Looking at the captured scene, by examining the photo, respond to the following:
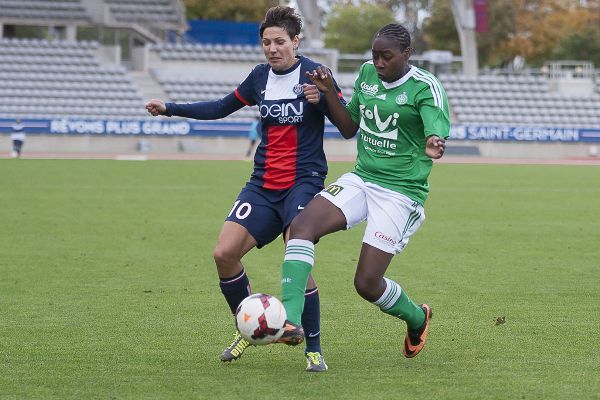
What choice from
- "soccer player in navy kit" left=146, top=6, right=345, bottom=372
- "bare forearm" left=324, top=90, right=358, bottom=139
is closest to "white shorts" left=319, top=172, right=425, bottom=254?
"soccer player in navy kit" left=146, top=6, right=345, bottom=372

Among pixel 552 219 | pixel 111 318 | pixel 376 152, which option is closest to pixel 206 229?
pixel 552 219

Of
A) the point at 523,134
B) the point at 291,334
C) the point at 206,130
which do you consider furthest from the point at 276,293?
the point at 523,134

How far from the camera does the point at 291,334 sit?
237 inches

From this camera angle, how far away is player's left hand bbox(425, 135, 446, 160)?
20.5 feet

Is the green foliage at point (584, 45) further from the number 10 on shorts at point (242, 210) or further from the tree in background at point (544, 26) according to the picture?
the number 10 on shorts at point (242, 210)

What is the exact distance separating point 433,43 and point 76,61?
140 feet

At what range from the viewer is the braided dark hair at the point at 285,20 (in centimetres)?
682

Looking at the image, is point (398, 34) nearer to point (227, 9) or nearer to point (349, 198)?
point (349, 198)

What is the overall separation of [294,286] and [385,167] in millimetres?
1014

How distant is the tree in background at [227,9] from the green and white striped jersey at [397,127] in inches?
2491

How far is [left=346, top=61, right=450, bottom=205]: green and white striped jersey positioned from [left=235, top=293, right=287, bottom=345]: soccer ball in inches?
46.7

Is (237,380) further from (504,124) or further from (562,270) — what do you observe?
(504,124)

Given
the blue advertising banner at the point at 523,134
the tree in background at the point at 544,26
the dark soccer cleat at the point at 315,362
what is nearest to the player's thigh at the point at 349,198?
the dark soccer cleat at the point at 315,362

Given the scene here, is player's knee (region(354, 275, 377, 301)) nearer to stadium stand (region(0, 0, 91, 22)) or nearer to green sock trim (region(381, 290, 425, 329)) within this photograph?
green sock trim (region(381, 290, 425, 329))
